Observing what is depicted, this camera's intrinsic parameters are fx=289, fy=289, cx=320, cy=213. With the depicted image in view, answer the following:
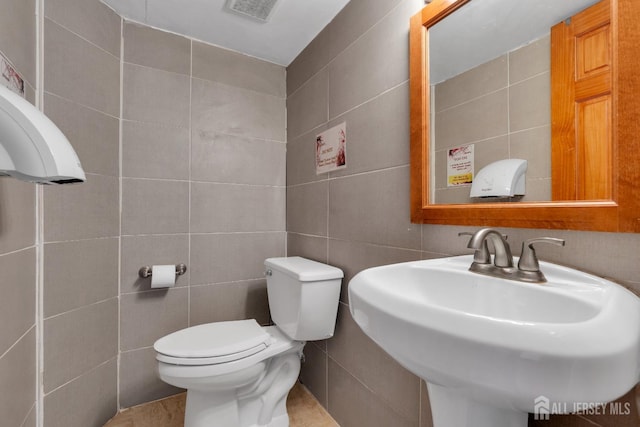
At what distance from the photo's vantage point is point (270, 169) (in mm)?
1904

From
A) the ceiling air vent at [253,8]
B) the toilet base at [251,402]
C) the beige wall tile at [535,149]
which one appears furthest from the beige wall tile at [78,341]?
the beige wall tile at [535,149]

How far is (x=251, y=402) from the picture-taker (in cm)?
132

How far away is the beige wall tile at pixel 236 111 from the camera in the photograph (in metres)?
1.70

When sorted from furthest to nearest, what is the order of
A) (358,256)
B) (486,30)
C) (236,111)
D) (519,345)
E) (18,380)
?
1. (236,111)
2. (358,256)
3. (18,380)
4. (486,30)
5. (519,345)

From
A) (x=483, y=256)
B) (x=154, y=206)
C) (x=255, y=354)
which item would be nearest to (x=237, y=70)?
(x=154, y=206)

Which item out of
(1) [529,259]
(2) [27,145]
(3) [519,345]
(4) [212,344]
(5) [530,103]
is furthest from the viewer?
(4) [212,344]

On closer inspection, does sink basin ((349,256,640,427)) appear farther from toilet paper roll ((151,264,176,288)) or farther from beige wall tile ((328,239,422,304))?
toilet paper roll ((151,264,176,288))

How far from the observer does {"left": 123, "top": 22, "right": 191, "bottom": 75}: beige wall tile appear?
154 centimetres

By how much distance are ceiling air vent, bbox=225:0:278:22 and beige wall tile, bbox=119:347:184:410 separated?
181 centimetres

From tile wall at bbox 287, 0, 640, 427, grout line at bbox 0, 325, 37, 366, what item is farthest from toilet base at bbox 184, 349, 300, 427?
grout line at bbox 0, 325, 37, 366

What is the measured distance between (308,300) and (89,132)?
1269mm

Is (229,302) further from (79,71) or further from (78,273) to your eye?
(79,71)

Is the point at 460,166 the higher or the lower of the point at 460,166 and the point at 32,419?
the higher

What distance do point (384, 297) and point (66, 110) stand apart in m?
1.54
